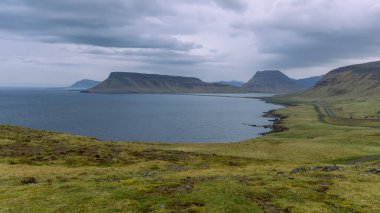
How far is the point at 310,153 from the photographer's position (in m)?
83.4

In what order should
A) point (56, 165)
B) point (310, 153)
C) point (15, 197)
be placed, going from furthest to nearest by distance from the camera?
1. point (310, 153)
2. point (56, 165)
3. point (15, 197)

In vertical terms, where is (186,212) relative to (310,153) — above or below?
above

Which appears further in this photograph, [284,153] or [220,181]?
[284,153]

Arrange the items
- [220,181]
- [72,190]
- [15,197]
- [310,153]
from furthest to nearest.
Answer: [310,153]
[220,181]
[72,190]
[15,197]

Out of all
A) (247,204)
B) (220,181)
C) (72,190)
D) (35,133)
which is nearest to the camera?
(247,204)

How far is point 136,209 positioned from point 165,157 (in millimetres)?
43405

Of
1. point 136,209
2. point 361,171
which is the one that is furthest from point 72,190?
point 361,171

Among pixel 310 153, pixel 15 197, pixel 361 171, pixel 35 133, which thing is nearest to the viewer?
pixel 15 197

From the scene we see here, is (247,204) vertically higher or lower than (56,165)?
higher

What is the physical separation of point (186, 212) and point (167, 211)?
1.53m

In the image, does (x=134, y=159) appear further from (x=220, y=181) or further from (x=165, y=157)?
(x=220, y=181)

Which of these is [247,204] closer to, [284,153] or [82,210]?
[82,210]

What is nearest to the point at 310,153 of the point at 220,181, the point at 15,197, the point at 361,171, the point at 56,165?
the point at 361,171

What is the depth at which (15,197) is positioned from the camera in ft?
107
